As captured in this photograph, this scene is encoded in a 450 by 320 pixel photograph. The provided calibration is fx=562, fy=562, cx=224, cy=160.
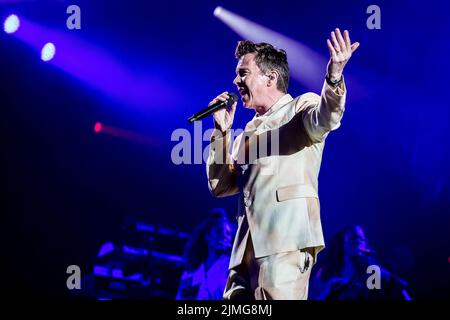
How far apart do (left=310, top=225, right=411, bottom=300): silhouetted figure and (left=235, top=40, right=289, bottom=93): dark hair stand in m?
2.07

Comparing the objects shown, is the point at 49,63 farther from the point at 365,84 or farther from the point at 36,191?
the point at 365,84

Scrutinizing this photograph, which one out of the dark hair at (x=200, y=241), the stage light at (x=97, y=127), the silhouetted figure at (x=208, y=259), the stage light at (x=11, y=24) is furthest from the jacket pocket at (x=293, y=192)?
the stage light at (x=11, y=24)

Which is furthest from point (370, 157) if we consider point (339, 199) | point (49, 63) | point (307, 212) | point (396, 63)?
point (49, 63)

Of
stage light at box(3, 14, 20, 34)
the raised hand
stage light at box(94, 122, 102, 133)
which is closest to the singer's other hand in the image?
the raised hand

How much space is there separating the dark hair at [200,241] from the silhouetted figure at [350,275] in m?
0.85

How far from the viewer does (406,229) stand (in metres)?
4.38

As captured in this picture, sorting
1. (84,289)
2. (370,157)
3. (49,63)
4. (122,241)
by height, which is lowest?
(84,289)

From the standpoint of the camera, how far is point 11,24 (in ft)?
15.4

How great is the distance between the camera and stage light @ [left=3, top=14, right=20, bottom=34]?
468 centimetres

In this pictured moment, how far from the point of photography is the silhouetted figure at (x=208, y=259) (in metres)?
4.25

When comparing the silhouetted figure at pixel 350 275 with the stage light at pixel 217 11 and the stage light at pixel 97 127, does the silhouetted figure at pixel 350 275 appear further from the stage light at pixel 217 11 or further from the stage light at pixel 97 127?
the stage light at pixel 97 127

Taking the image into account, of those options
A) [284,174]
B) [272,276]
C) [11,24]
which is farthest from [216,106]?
[11,24]

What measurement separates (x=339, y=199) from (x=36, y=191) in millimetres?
2561
